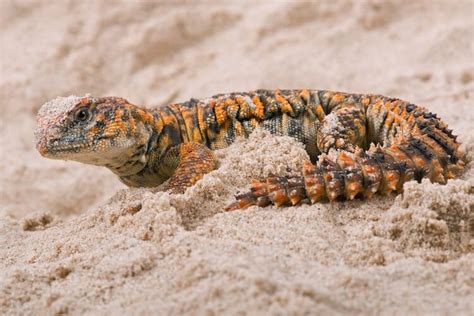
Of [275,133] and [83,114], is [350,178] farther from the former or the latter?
[83,114]

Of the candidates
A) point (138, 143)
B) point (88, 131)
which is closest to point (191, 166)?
point (138, 143)

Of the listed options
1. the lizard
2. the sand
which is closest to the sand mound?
the sand

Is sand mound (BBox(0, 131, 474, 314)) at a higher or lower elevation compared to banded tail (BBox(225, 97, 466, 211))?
lower

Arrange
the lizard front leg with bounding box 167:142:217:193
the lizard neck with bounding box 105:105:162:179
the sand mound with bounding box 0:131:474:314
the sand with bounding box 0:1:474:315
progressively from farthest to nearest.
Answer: the lizard neck with bounding box 105:105:162:179 < the lizard front leg with bounding box 167:142:217:193 < the sand with bounding box 0:1:474:315 < the sand mound with bounding box 0:131:474:314

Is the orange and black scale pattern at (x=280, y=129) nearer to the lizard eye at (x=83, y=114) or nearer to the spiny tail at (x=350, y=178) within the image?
the spiny tail at (x=350, y=178)

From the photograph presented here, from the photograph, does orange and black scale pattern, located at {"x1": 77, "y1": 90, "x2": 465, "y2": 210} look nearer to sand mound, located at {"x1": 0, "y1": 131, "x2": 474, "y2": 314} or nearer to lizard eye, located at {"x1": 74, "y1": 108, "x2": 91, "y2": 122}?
lizard eye, located at {"x1": 74, "y1": 108, "x2": 91, "y2": 122}

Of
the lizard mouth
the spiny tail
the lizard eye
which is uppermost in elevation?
the lizard eye

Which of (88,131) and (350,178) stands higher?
(88,131)
